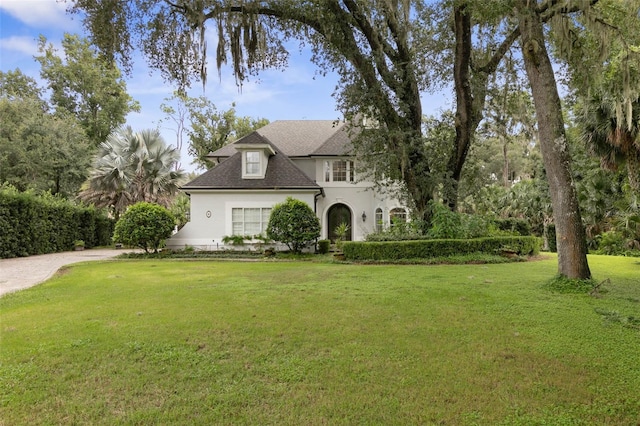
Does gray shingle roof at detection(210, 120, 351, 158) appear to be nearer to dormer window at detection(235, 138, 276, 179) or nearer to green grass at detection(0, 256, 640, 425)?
dormer window at detection(235, 138, 276, 179)

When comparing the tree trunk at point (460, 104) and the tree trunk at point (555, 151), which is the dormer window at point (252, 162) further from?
the tree trunk at point (555, 151)

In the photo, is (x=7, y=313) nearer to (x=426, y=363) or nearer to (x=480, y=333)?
(x=426, y=363)

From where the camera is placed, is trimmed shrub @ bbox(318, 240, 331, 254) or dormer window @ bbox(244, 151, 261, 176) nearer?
trimmed shrub @ bbox(318, 240, 331, 254)

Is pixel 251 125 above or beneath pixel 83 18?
above

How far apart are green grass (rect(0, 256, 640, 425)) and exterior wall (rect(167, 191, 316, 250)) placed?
9913 mm

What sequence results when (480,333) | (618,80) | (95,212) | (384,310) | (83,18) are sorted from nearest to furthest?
(480,333)
(384,310)
(618,80)
(83,18)
(95,212)

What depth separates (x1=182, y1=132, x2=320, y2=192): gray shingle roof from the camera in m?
16.3

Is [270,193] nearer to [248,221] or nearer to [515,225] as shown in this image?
[248,221]

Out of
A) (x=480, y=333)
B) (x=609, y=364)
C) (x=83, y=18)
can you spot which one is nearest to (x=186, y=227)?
(x=83, y=18)

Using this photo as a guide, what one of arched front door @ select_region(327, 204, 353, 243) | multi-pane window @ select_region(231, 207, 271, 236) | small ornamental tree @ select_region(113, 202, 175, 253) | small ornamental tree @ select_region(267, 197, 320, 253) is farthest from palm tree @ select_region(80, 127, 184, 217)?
small ornamental tree @ select_region(267, 197, 320, 253)

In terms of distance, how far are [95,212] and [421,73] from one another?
2016cm

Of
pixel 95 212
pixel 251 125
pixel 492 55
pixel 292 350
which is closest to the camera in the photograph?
pixel 292 350

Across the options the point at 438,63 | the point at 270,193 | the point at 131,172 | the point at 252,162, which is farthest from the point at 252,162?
the point at 131,172

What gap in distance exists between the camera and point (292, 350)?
3697mm
